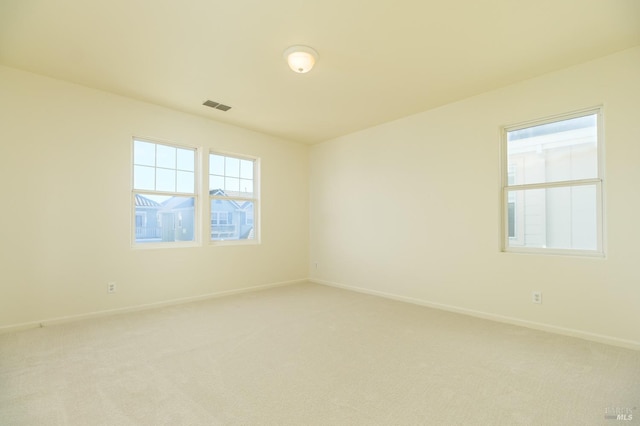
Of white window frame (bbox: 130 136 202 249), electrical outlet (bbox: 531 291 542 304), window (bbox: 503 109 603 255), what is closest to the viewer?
window (bbox: 503 109 603 255)

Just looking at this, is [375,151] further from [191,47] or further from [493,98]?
[191,47]

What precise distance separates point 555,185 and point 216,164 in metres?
4.37

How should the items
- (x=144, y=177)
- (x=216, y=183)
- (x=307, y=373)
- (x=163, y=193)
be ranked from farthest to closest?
(x=216, y=183)
(x=163, y=193)
(x=144, y=177)
(x=307, y=373)

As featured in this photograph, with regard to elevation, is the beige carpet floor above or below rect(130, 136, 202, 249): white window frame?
below

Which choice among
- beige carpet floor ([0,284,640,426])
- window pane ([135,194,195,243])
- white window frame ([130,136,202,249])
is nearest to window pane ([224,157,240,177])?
white window frame ([130,136,202,249])

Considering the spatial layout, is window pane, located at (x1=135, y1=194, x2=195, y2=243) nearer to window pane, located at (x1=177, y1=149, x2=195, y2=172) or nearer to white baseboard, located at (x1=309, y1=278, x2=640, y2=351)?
window pane, located at (x1=177, y1=149, x2=195, y2=172)

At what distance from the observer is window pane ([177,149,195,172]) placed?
13.7 feet

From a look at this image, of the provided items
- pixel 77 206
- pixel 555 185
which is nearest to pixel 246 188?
pixel 77 206

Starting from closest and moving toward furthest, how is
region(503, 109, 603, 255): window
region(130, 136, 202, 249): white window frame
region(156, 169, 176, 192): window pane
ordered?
region(503, 109, 603, 255): window → region(130, 136, 202, 249): white window frame → region(156, 169, 176, 192): window pane

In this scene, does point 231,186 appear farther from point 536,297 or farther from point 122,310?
point 536,297

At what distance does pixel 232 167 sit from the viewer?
4770mm

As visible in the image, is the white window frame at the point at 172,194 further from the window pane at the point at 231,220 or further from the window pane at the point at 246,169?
the window pane at the point at 246,169

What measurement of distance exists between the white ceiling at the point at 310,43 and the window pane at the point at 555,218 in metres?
1.28

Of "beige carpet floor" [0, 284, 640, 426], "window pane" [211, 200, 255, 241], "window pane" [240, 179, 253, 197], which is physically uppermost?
"window pane" [240, 179, 253, 197]
